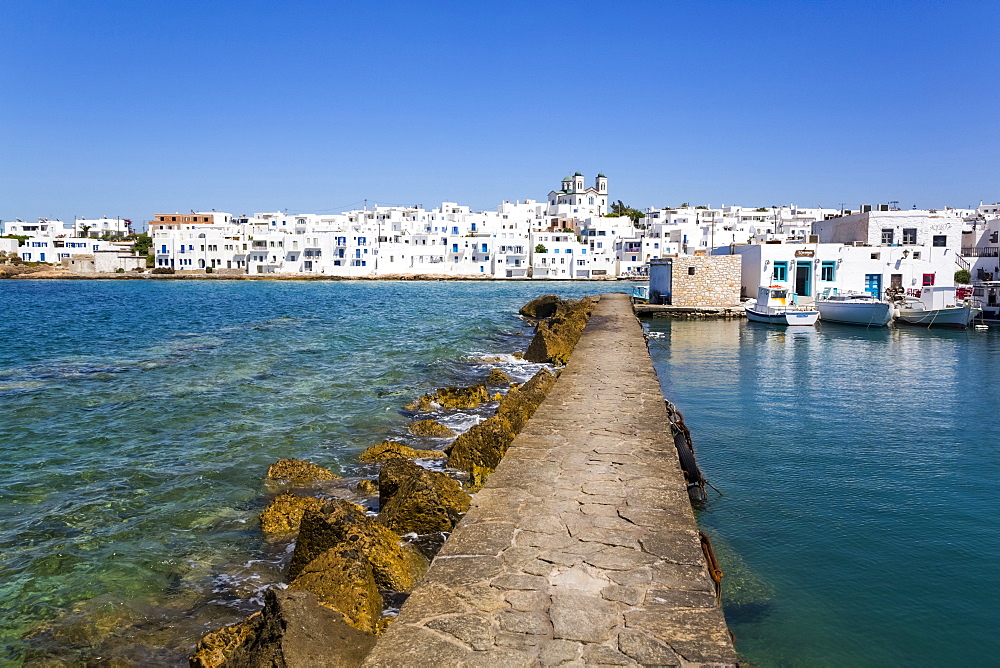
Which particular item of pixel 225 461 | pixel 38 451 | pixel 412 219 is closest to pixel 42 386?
pixel 38 451

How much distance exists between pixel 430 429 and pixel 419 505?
540 centimetres

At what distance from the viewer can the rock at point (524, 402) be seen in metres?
11.4

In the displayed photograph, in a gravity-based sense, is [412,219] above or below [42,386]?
above

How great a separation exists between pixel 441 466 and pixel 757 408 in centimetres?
784

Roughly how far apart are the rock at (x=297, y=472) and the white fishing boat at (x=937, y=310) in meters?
32.3

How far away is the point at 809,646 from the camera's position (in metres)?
5.91

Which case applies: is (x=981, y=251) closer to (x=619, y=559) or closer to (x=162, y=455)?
(x=162, y=455)

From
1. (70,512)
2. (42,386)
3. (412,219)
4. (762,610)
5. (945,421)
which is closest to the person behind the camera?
(762,610)

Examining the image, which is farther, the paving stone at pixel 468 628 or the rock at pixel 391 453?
the rock at pixel 391 453

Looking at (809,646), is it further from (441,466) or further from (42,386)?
(42,386)

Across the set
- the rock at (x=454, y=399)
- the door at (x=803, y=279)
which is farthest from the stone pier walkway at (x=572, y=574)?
the door at (x=803, y=279)

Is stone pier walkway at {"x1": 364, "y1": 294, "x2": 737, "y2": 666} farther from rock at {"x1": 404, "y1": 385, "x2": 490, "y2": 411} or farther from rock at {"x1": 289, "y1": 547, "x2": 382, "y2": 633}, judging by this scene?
rock at {"x1": 404, "y1": 385, "x2": 490, "y2": 411}

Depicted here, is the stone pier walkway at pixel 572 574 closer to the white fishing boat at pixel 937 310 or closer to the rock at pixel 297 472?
the rock at pixel 297 472

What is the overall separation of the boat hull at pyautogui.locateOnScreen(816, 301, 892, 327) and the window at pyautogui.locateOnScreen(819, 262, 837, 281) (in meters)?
4.51
